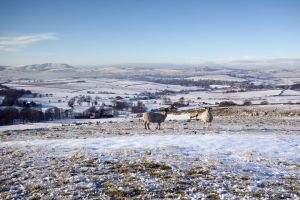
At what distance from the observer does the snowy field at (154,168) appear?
12617mm

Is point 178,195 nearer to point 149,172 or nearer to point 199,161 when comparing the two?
point 149,172

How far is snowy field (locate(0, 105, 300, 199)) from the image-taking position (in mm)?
12617

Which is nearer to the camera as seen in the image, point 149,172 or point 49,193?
point 49,193

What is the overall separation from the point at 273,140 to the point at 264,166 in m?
7.04

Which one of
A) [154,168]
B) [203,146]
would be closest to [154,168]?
[154,168]

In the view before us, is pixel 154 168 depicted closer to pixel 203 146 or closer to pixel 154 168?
pixel 154 168

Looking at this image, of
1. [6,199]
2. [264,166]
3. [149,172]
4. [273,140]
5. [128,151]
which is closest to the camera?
[6,199]

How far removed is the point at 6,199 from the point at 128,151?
8.09m

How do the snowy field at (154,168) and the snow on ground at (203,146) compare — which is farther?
the snow on ground at (203,146)

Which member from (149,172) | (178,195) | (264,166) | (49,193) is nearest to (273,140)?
(264,166)

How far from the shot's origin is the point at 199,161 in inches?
672

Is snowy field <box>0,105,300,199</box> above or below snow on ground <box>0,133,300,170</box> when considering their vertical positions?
above

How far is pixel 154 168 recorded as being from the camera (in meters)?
15.8

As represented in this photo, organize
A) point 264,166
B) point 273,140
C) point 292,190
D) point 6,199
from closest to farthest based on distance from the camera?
1. point 6,199
2. point 292,190
3. point 264,166
4. point 273,140
